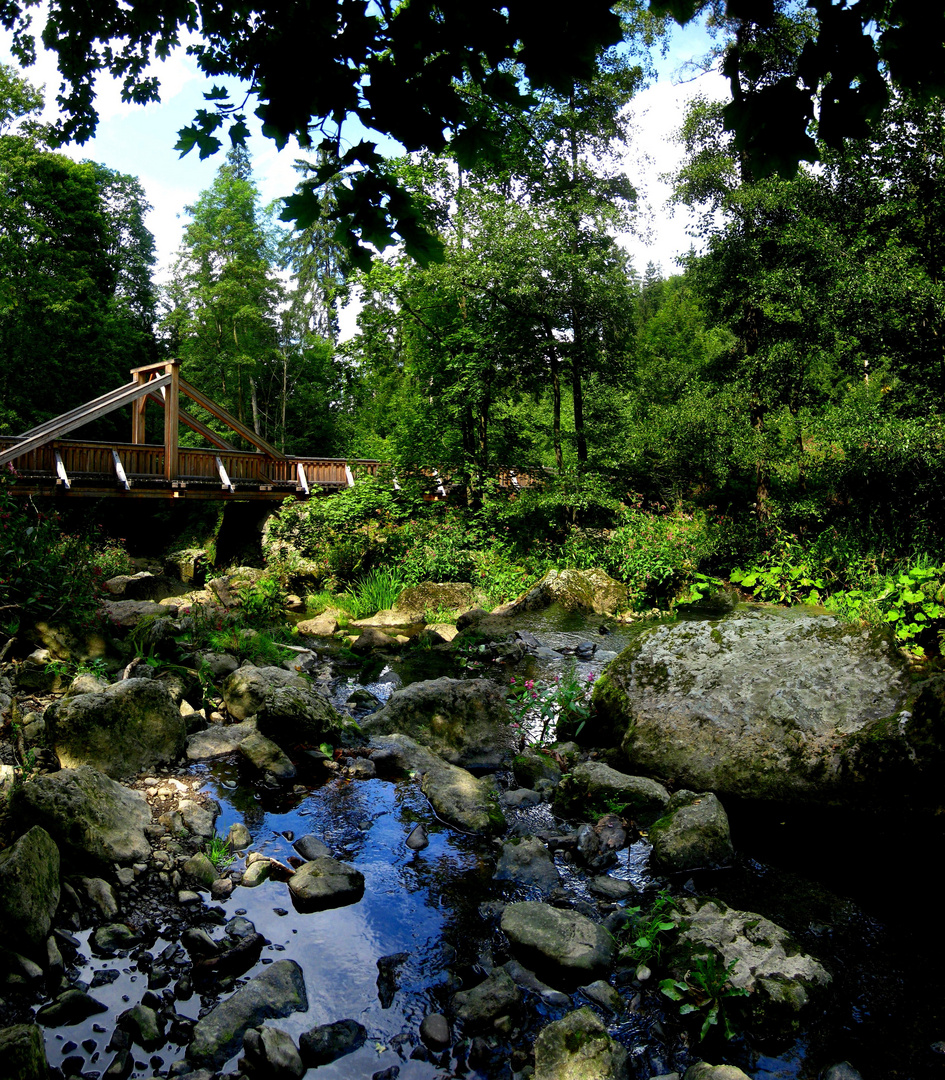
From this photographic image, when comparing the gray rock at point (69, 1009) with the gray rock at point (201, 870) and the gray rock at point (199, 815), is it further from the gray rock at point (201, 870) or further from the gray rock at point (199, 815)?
the gray rock at point (199, 815)

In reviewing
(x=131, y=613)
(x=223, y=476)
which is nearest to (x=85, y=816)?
(x=131, y=613)

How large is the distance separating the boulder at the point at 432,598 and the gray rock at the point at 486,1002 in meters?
9.62

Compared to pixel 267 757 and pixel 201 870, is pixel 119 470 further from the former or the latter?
pixel 201 870

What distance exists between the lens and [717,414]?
13.7m

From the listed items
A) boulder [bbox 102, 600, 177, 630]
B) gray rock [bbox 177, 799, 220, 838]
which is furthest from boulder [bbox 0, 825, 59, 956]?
boulder [bbox 102, 600, 177, 630]

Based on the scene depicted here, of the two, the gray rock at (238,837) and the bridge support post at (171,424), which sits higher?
the bridge support post at (171,424)

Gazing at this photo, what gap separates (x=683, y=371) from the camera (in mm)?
15383

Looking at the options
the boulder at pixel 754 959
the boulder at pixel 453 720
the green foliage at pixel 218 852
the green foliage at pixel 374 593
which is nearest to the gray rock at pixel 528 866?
the boulder at pixel 754 959

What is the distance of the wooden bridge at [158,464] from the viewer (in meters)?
15.1

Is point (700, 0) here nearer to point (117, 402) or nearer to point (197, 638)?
point (197, 638)

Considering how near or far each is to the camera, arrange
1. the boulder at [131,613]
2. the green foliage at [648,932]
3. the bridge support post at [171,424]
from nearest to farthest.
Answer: the green foliage at [648,932] < the boulder at [131,613] < the bridge support post at [171,424]

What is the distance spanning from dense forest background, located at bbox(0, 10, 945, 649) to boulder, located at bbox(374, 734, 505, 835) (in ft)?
20.4

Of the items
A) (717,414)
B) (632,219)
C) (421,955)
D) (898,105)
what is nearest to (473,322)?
(632,219)

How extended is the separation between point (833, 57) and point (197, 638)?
859 cm
